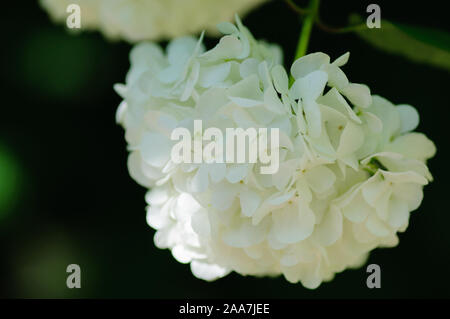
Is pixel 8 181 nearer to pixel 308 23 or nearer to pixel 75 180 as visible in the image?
pixel 75 180

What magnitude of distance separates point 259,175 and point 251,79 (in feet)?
0.34

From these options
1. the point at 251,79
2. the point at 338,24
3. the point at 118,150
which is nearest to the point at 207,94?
the point at 251,79

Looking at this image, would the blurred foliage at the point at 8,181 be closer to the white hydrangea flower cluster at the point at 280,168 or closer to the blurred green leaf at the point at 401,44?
the white hydrangea flower cluster at the point at 280,168

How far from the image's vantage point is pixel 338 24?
104cm

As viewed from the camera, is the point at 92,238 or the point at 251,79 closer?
the point at 251,79

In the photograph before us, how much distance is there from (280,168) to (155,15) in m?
0.46

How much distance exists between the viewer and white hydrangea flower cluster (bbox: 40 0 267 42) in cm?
94

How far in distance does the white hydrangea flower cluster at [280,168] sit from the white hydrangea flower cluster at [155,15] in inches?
9.3

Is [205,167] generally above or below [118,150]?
below

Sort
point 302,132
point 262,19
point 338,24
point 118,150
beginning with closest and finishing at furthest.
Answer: point 302,132 < point 338,24 < point 262,19 < point 118,150

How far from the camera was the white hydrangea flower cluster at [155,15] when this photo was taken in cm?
94

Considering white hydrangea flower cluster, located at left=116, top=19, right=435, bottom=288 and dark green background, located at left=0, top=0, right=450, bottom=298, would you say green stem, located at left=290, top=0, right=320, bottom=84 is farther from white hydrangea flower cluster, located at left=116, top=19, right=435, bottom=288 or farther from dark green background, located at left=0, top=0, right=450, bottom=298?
dark green background, located at left=0, top=0, right=450, bottom=298

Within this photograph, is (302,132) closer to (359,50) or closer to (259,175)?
(259,175)

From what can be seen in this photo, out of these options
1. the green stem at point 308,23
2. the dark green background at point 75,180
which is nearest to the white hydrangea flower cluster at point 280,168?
the green stem at point 308,23
